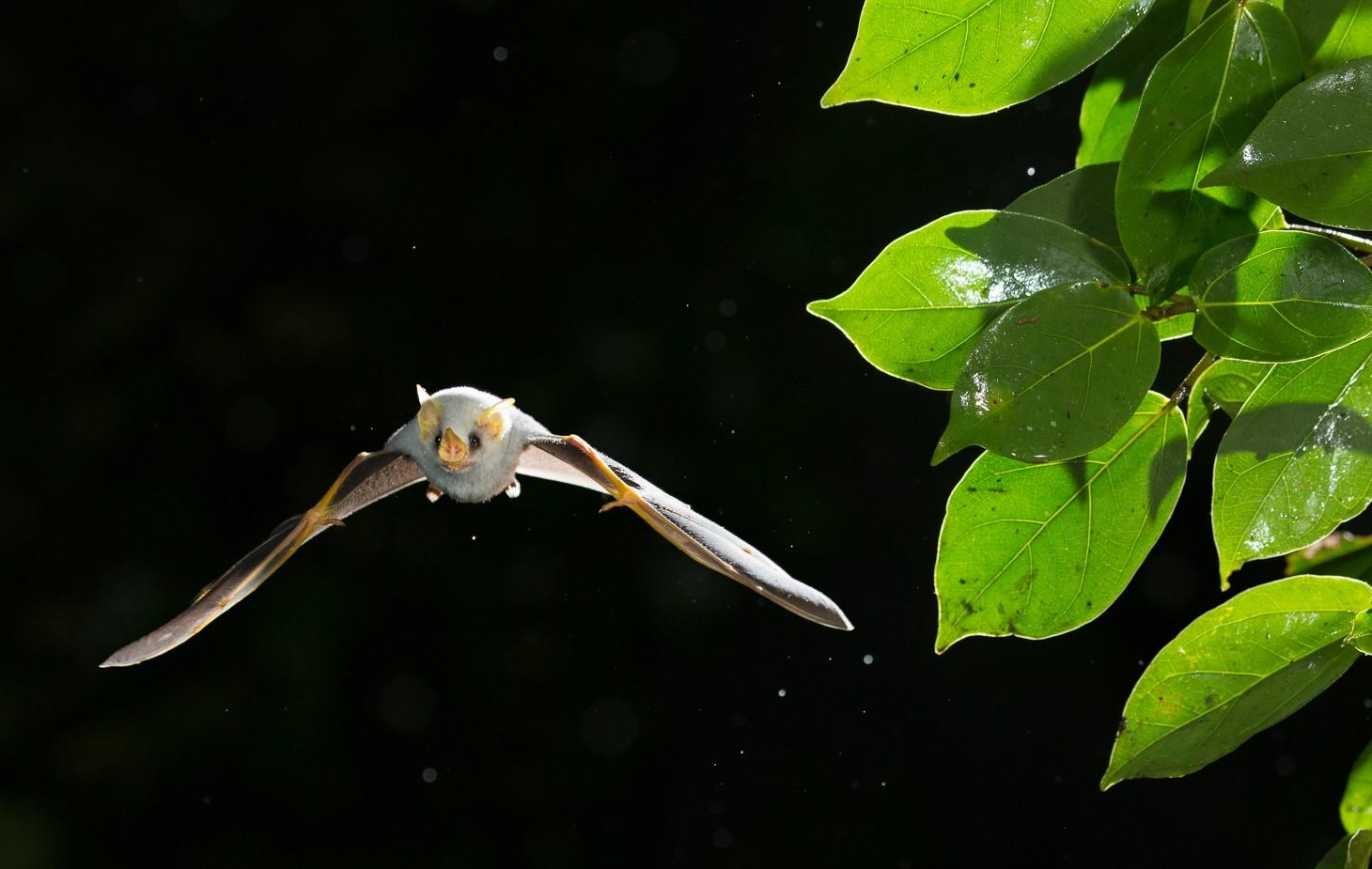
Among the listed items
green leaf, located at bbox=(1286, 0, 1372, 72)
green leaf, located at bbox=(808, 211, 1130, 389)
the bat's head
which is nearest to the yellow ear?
the bat's head

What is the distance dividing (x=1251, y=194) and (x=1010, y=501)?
0.34 feet

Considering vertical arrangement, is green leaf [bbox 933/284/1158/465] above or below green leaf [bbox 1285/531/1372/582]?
above

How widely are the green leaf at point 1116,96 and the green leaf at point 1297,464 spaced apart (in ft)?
0.33

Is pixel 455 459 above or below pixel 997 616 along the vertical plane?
below

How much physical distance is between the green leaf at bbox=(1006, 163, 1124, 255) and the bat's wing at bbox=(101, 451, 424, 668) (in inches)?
13.4

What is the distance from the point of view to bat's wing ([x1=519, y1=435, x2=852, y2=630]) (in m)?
0.43

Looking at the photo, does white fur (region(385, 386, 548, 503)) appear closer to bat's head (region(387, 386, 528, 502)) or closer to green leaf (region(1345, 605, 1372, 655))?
bat's head (region(387, 386, 528, 502))

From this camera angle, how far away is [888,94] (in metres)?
0.33

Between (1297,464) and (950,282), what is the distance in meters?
0.10

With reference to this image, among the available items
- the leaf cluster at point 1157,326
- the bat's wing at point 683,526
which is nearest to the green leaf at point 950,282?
the leaf cluster at point 1157,326

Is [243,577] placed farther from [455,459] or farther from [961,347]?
[961,347]

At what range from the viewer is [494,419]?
60 centimetres

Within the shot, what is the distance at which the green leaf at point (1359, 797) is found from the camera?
403mm

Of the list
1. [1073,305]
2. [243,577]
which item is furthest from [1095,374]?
[243,577]
